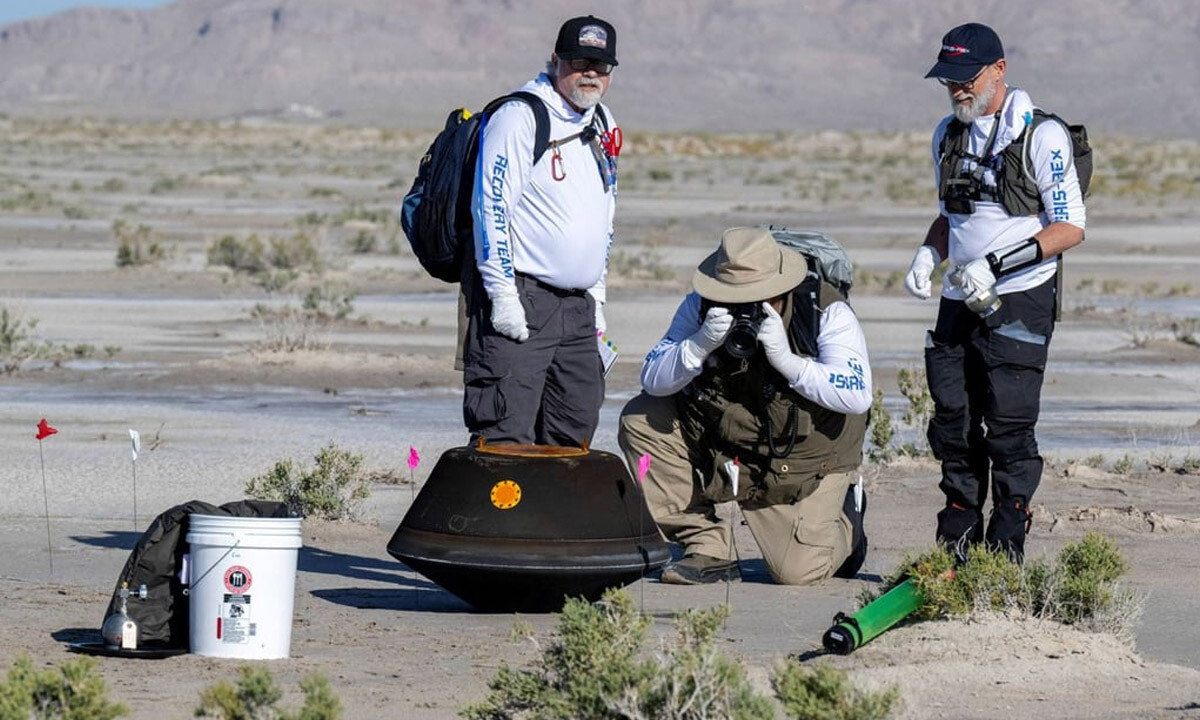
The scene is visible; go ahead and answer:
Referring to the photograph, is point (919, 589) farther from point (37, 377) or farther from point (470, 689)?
point (37, 377)

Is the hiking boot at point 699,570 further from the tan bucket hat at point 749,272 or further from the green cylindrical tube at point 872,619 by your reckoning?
the green cylindrical tube at point 872,619

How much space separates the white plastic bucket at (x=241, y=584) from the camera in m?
6.56

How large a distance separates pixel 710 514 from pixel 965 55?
213 cm

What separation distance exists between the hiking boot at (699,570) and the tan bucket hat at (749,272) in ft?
3.48

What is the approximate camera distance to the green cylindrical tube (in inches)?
262

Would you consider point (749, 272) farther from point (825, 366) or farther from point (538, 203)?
point (538, 203)

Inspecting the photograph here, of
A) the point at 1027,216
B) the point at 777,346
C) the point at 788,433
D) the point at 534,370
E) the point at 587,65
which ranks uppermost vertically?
the point at 587,65

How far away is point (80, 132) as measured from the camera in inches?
4382

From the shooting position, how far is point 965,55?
7.77 meters

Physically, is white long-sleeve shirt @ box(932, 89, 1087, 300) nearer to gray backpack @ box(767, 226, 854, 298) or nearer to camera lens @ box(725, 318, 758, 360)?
gray backpack @ box(767, 226, 854, 298)

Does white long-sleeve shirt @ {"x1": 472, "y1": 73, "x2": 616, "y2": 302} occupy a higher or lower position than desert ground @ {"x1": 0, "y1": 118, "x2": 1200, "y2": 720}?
higher

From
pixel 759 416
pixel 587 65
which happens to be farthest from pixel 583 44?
pixel 759 416

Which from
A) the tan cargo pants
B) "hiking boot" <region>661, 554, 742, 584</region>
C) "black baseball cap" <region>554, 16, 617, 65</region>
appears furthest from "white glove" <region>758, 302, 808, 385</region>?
"black baseball cap" <region>554, 16, 617, 65</region>

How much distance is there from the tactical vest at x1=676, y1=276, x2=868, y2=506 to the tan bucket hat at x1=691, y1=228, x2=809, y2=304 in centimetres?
16
